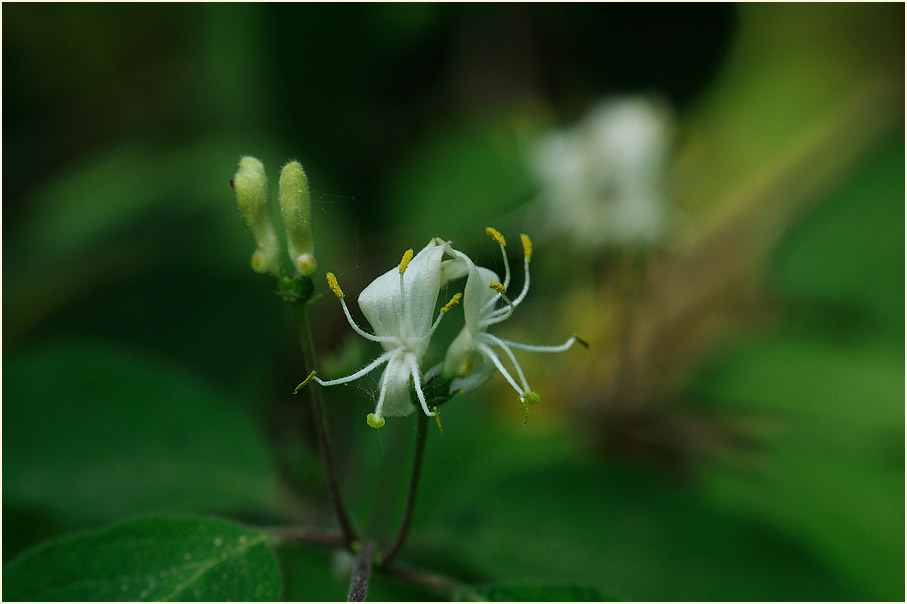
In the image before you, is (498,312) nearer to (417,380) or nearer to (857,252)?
(417,380)

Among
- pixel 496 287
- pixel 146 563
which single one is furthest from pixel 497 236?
pixel 146 563

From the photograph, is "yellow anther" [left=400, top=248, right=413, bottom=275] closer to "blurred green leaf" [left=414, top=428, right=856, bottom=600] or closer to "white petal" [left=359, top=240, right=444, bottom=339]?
"white petal" [left=359, top=240, right=444, bottom=339]

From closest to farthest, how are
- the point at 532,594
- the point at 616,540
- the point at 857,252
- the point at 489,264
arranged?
the point at 532,594 < the point at 616,540 < the point at 489,264 < the point at 857,252

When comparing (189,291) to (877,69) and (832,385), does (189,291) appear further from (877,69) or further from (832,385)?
(877,69)

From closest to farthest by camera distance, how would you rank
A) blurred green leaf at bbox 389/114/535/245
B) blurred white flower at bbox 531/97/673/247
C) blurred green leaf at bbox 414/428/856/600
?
blurred green leaf at bbox 414/428/856/600 → blurred white flower at bbox 531/97/673/247 → blurred green leaf at bbox 389/114/535/245

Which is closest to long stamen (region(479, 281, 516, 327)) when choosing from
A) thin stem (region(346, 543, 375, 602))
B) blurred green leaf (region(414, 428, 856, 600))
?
thin stem (region(346, 543, 375, 602))

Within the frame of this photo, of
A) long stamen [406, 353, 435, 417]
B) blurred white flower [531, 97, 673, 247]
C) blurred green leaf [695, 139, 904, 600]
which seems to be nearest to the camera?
long stamen [406, 353, 435, 417]

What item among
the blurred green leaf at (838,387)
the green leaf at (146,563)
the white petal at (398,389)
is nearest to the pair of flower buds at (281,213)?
the white petal at (398,389)
